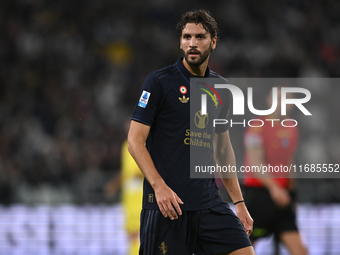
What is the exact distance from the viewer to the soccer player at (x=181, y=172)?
9.44 feet

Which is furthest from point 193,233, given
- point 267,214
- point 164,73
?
point 267,214

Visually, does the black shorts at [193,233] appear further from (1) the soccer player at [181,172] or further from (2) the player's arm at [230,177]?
(2) the player's arm at [230,177]

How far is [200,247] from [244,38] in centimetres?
997

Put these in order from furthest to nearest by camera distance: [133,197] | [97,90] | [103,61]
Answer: [103,61] → [97,90] → [133,197]

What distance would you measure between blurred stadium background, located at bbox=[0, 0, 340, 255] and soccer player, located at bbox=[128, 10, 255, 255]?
12.7ft

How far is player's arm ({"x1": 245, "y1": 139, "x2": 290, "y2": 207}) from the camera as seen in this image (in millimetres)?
4766

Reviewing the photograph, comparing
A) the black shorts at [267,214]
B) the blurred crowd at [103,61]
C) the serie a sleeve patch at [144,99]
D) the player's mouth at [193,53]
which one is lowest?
the black shorts at [267,214]

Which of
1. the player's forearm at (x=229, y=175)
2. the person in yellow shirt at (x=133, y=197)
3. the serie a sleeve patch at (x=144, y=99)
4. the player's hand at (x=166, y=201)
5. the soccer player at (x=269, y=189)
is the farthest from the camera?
the person in yellow shirt at (x=133, y=197)

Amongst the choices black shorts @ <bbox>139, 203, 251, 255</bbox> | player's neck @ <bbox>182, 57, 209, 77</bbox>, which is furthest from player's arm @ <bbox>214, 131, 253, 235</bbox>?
player's neck @ <bbox>182, 57, 209, 77</bbox>

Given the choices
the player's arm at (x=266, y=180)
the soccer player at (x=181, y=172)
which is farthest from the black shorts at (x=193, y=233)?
the player's arm at (x=266, y=180)

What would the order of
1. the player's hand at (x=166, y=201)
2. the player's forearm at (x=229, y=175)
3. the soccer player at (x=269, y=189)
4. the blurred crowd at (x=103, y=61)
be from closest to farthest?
the player's hand at (x=166, y=201)
the player's forearm at (x=229, y=175)
the soccer player at (x=269, y=189)
the blurred crowd at (x=103, y=61)

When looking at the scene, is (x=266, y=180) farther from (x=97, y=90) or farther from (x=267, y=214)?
(x=97, y=90)

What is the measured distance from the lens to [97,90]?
11297 millimetres

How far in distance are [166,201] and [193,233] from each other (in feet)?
1.43
